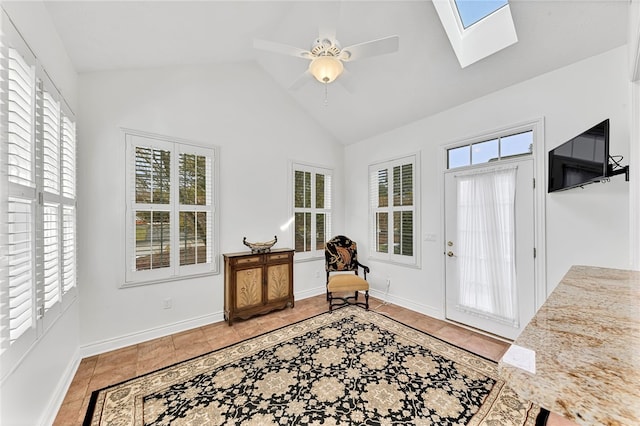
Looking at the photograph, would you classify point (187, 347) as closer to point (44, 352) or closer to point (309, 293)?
point (44, 352)

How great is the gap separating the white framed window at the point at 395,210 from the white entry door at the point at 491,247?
503 mm

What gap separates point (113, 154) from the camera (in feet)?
8.75

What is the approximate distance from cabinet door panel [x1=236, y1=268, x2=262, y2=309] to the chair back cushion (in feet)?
3.98

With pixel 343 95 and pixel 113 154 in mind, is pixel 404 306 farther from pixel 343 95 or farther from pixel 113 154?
pixel 113 154

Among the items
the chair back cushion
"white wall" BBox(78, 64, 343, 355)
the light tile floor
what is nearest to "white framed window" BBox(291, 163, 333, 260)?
"white wall" BBox(78, 64, 343, 355)

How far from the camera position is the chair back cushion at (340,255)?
415 centimetres

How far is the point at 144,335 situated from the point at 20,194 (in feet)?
6.80

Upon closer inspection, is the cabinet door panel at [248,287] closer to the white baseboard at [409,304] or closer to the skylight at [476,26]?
the white baseboard at [409,304]

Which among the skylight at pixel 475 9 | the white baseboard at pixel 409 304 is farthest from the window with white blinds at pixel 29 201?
the white baseboard at pixel 409 304

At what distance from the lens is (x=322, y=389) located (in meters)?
2.01

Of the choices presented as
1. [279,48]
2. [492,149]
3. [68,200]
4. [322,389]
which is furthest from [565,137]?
[68,200]

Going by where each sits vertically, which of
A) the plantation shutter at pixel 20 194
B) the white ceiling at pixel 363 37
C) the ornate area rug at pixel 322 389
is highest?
the white ceiling at pixel 363 37

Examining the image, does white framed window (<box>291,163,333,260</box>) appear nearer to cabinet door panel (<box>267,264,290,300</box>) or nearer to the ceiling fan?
cabinet door panel (<box>267,264,290,300</box>)

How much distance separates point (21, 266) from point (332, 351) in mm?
Result: 2459
